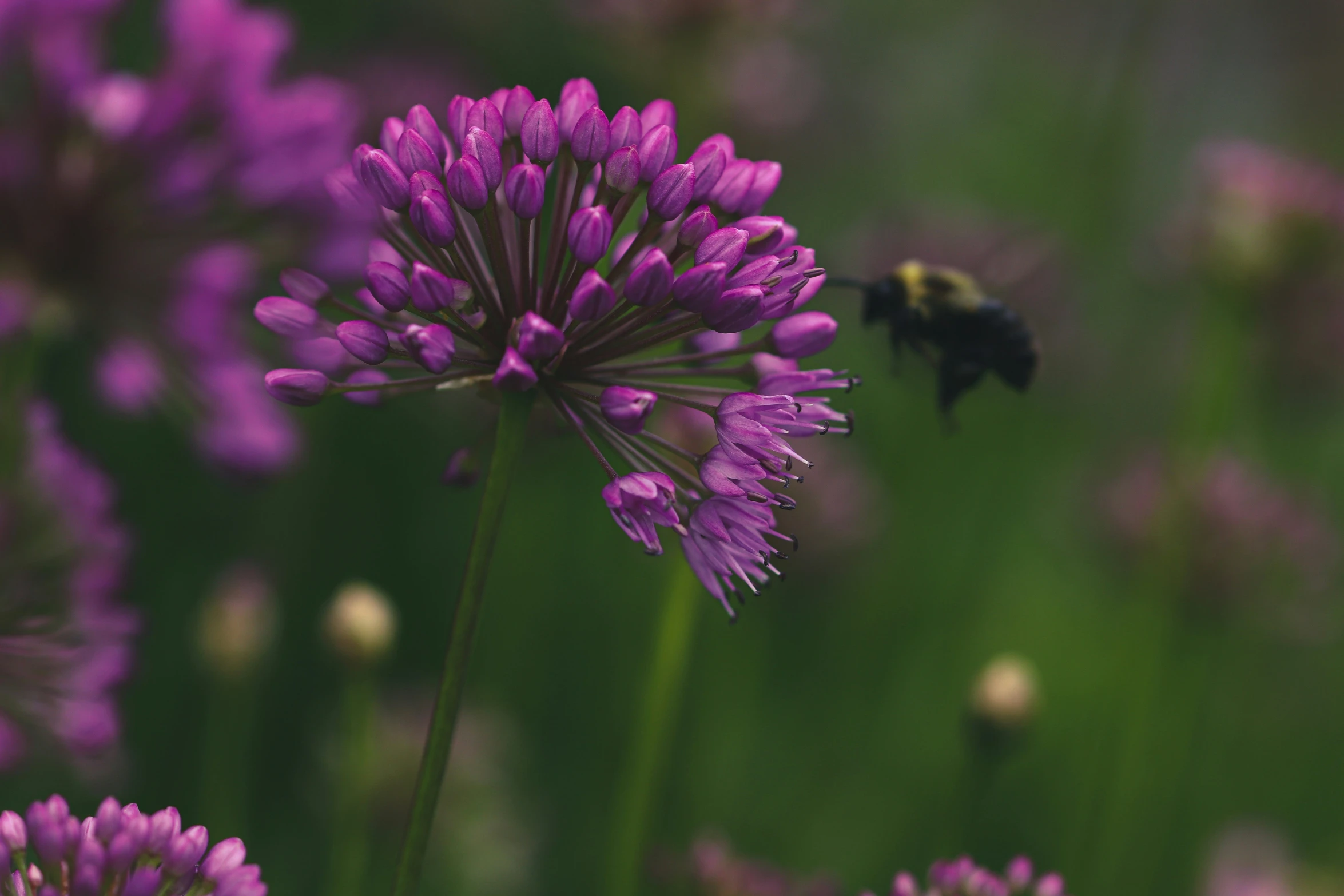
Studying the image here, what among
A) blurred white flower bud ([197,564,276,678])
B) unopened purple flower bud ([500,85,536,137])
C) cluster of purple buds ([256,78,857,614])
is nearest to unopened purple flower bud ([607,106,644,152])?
cluster of purple buds ([256,78,857,614])

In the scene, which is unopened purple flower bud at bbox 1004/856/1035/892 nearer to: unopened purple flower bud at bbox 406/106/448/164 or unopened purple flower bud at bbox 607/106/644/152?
unopened purple flower bud at bbox 607/106/644/152

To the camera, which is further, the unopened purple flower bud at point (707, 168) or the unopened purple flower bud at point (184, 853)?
the unopened purple flower bud at point (707, 168)

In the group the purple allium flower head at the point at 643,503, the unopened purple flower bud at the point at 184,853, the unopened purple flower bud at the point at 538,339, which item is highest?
the unopened purple flower bud at the point at 538,339

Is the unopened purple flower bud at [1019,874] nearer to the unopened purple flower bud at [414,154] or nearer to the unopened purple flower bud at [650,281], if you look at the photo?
the unopened purple flower bud at [650,281]

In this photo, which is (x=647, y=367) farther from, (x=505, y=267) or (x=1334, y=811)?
(x=1334, y=811)

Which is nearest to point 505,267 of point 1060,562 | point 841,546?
point 841,546

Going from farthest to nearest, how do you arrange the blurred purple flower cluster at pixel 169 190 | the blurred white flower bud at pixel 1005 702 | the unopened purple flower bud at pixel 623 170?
the blurred purple flower cluster at pixel 169 190, the blurred white flower bud at pixel 1005 702, the unopened purple flower bud at pixel 623 170

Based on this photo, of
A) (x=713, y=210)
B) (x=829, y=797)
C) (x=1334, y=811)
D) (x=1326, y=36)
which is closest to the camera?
(x=713, y=210)

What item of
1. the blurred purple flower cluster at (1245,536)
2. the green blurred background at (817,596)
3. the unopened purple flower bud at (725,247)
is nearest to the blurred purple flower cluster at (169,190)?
the green blurred background at (817,596)
